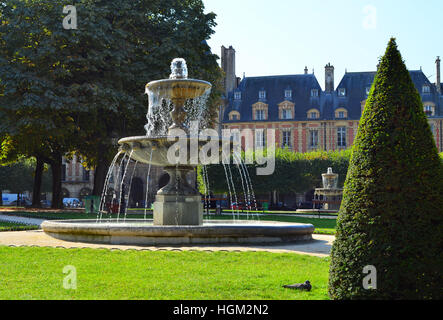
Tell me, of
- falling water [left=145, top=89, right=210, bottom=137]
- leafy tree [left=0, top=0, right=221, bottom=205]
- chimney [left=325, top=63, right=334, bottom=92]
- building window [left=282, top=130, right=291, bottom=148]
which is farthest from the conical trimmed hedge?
chimney [left=325, top=63, right=334, bottom=92]

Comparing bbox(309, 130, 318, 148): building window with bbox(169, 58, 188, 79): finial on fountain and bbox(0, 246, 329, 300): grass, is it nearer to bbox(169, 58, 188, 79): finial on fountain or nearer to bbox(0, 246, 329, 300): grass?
bbox(169, 58, 188, 79): finial on fountain

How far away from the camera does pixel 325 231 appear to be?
44.8ft

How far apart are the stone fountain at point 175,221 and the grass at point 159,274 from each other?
3.92 feet

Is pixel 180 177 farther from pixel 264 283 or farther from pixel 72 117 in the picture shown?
pixel 72 117

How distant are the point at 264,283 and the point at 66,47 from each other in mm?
18999

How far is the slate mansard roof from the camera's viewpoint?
5594cm

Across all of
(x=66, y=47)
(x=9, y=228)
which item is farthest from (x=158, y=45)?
(x=9, y=228)

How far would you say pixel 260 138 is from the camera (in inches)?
2288

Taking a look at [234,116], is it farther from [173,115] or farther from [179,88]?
[179,88]

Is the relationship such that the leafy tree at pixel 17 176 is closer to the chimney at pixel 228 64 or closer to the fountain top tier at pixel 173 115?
the chimney at pixel 228 64

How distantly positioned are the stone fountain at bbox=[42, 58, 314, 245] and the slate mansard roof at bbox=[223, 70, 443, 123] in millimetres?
46251

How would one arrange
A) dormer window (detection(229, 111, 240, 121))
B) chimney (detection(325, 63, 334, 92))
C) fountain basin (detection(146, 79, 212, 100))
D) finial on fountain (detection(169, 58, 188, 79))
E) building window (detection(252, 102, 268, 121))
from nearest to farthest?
fountain basin (detection(146, 79, 212, 100))
finial on fountain (detection(169, 58, 188, 79))
chimney (detection(325, 63, 334, 92))
building window (detection(252, 102, 268, 121))
dormer window (detection(229, 111, 240, 121))

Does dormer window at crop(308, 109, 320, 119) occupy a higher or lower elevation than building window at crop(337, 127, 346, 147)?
higher
